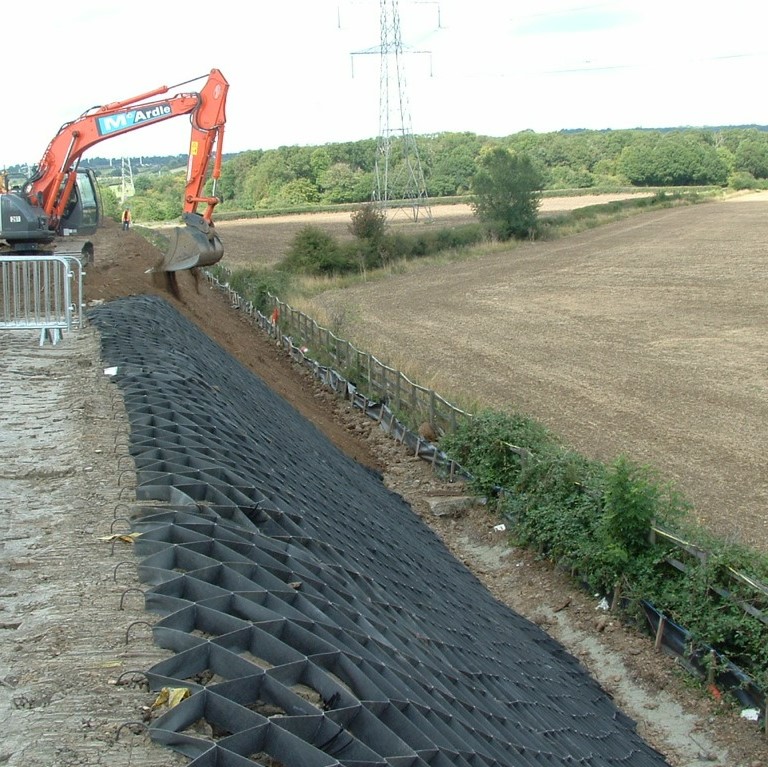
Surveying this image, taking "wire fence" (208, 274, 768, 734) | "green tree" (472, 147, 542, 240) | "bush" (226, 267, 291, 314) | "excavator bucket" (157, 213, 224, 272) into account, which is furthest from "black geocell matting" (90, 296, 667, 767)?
"green tree" (472, 147, 542, 240)

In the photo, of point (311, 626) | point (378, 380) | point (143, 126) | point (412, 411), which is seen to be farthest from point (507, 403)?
point (311, 626)

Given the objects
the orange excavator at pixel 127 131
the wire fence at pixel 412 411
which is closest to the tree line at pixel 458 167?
the wire fence at pixel 412 411

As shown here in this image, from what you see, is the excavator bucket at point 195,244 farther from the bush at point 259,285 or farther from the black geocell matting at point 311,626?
the bush at point 259,285

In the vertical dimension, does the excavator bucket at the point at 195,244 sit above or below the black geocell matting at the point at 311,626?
above

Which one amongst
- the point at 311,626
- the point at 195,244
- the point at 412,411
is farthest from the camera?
the point at 195,244

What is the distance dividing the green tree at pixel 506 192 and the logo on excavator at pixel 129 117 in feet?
137

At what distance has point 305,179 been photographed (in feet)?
352

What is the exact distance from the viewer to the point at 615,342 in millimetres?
31062

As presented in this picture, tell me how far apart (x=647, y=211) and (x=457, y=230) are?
1272 inches

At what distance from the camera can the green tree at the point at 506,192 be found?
61.3m

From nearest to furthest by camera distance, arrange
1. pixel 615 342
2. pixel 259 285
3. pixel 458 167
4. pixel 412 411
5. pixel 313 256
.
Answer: pixel 412 411, pixel 615 342, pixel 259 285, pixel 313 256, pixel 458 167

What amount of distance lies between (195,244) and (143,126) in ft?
11.2

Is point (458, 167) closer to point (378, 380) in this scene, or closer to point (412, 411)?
point (378, 380)

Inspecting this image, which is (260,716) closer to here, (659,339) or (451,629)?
(451,629)
